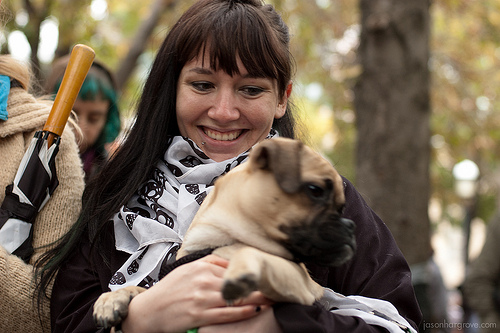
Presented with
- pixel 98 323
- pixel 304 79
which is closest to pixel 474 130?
pixel 304 79

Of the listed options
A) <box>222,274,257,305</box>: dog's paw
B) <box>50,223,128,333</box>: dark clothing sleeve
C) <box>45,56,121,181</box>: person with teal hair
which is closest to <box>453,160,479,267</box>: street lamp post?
<box>45,56,121,181</box>: person with teal hair

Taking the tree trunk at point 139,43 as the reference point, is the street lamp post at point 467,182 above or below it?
below

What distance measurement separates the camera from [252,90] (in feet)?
8.86

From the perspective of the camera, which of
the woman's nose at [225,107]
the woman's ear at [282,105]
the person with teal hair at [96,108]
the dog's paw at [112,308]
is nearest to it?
the dog's paw at [112,308]

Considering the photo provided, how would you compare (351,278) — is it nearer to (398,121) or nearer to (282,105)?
(282,105)

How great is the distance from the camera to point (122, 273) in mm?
2531

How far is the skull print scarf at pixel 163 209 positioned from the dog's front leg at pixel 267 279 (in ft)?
1.59

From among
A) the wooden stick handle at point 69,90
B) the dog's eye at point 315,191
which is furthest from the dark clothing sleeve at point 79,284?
the dog's eye at point 315,191

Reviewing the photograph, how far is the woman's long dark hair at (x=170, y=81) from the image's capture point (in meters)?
2.64

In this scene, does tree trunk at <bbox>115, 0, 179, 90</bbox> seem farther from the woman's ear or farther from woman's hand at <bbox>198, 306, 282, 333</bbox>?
woman's hand at <bbox>198, 306, 282, 333</bbox>

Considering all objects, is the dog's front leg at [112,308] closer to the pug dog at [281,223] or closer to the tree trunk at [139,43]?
the pug dog at [281,223]

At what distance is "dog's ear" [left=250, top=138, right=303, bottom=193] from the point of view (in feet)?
6.71

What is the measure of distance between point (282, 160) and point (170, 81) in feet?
3.57

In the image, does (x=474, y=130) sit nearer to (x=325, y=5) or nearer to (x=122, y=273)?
(x=325, y=5)
